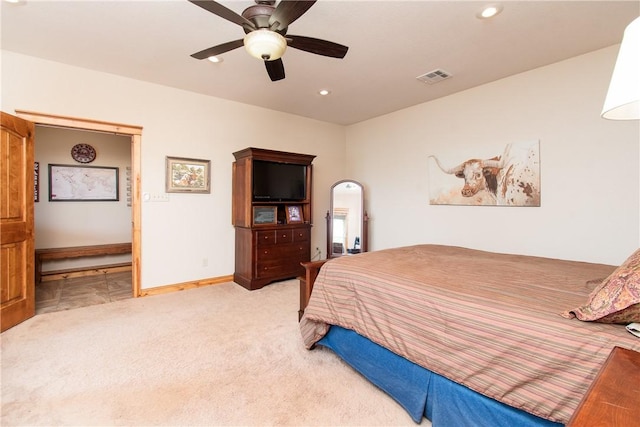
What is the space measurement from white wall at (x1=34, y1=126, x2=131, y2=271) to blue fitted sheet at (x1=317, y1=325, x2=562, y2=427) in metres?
4.75

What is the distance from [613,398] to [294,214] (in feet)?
13.3

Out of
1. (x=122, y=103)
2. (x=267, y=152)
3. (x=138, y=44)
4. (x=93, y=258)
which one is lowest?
(x=93, y=258)

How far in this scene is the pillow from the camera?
105 cm

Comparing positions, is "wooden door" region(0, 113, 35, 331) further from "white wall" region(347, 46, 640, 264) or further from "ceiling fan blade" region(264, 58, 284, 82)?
"white wall" region(347, 46, 640, 264)

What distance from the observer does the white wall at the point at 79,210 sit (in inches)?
175

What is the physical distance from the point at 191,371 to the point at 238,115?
136 inches

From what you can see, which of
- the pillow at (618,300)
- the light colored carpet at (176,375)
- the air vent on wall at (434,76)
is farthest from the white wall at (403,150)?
the pillow at (618,300)

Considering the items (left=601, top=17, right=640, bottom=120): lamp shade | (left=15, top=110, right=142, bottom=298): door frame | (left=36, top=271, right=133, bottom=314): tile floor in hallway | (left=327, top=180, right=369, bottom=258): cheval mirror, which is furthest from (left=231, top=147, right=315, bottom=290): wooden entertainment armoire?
(left=601, top=17, right=640, bottom=120): lamp shade

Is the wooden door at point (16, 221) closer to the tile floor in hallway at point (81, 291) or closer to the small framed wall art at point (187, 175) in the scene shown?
the tile floor in hallway at point (81, 291)

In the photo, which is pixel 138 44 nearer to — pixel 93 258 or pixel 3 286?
pixel 3 286

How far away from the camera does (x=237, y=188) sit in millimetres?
4238

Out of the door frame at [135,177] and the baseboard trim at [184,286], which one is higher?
the door frame at [135,177]

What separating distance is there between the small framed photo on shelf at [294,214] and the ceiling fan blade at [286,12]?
9.51 feet

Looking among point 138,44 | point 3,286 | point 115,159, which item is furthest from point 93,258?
point 138,44
